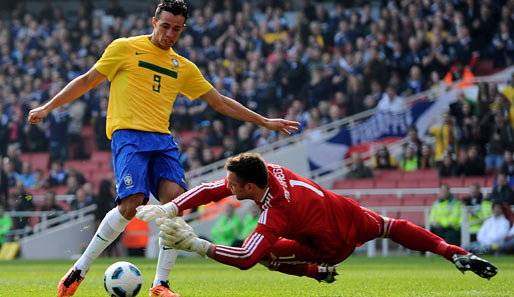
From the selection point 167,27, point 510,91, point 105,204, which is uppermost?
point 167,27

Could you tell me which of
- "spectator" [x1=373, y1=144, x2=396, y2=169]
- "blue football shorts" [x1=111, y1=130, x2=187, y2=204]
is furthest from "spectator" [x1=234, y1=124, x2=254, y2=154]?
"blue football shorts" [x1=111, y1=130, x2=187, y2=204]

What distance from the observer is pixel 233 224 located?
1645cm

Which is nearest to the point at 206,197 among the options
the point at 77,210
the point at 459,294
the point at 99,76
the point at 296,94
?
the point at 99,76

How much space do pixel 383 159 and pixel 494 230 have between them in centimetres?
358

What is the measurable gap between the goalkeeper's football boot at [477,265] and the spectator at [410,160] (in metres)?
11.3

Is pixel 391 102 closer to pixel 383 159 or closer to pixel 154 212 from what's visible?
pixel 383 159

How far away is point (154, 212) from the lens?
5.83 meters

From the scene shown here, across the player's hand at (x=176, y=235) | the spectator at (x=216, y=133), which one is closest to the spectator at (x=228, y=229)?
the spectator at (x=216, y=133)

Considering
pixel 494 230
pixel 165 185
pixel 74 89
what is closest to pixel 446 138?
pixel 494 230

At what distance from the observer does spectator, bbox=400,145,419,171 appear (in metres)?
17.6

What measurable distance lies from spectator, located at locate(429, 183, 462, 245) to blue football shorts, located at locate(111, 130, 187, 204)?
9208 mm

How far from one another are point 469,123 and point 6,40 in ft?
46.7

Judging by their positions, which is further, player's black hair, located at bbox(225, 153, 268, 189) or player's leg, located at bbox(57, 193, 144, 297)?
player's leg, located at bbox(57, 193, 144, 297)

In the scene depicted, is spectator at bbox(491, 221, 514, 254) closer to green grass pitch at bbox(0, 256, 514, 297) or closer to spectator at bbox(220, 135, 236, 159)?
green grass pitch at bbox(0, 256, 514, 297)
